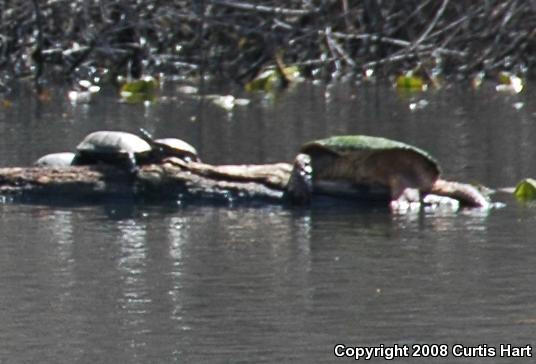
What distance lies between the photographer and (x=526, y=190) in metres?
11.1

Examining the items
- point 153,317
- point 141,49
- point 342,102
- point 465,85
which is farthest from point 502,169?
point 141,49

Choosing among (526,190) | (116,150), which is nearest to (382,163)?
(526,190)

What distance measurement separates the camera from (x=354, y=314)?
7.59 metres

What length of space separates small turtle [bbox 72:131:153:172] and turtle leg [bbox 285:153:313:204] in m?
0.97

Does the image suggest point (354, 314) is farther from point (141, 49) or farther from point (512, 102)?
point (141, 49)

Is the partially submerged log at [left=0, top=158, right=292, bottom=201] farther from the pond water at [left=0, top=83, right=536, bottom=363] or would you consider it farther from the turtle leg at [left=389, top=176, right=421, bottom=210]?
the turtle leg at [left=389, top=176, right=421, bottom=210]

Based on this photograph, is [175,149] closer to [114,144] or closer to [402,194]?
[114,144]

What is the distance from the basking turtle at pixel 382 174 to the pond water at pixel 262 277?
183 millimetres

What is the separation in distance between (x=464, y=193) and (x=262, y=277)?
110 inches

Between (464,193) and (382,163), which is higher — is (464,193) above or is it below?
below

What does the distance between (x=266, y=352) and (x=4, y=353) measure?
0.99m

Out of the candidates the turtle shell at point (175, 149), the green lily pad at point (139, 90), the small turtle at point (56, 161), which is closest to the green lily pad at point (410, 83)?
the green lily pad at point (139, 90)

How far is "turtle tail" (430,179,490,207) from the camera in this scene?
11.0 m

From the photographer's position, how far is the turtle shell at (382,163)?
1102cm
